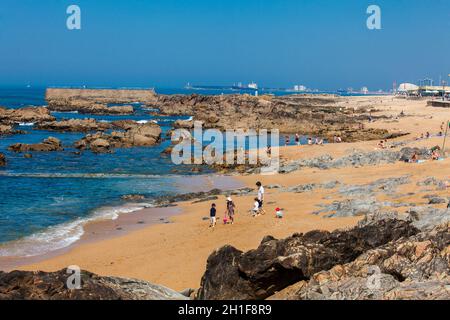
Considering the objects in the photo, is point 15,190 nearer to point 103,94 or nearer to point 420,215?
point 420,215

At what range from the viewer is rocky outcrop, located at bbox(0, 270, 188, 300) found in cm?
742

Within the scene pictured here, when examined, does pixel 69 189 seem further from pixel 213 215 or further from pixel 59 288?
pixel 59 288

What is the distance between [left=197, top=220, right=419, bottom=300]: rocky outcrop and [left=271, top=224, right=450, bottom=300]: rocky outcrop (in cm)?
28

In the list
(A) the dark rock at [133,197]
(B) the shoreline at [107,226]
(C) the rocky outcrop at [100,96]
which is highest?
(C) the rocky outcrop at [100,96]

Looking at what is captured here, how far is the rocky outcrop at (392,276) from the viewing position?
7199mm

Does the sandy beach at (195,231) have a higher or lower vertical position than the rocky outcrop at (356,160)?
lower

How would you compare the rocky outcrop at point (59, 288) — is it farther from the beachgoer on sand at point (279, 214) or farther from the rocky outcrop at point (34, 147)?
the rocky outcrop at point (34, 147)

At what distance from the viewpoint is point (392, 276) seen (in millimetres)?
8031

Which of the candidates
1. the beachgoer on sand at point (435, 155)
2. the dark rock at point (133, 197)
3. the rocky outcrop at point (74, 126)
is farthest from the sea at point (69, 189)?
the rocky outcrop at point (74, 126)

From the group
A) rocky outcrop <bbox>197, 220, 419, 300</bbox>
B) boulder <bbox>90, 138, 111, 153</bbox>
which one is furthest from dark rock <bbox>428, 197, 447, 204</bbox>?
boulder <bbox>90, 138, 111, 153</bbox>

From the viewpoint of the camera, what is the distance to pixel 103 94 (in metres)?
148

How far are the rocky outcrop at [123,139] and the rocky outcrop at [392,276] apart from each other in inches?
1534

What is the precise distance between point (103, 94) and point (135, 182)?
12265 cm
